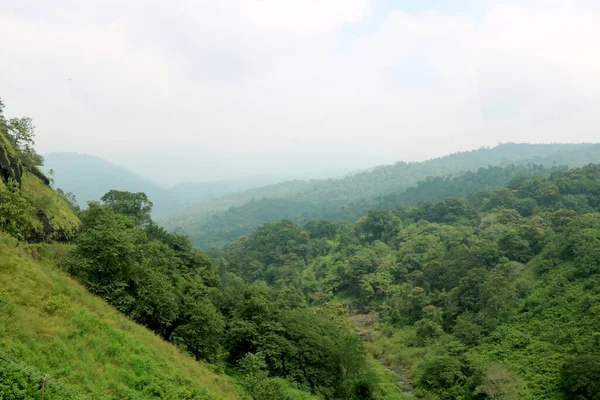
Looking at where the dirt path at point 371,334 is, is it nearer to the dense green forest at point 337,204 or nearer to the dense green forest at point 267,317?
the dense green forest at point 267,317

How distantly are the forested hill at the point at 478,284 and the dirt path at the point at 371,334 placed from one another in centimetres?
43

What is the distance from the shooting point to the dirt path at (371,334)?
93.3ft

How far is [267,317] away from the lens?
75.6 ft

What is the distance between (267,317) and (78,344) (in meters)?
13.3

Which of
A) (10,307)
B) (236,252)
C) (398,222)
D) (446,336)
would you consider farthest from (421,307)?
(236,252)

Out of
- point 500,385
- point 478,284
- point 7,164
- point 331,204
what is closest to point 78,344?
point 7,164

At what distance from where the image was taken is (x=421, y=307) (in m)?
38.8

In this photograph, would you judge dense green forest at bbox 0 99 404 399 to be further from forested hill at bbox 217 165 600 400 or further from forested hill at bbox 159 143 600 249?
forested hill at bbox 159 143 600 249

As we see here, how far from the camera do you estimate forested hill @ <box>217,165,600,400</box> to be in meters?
23.7

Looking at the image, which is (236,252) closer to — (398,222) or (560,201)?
(398,222)

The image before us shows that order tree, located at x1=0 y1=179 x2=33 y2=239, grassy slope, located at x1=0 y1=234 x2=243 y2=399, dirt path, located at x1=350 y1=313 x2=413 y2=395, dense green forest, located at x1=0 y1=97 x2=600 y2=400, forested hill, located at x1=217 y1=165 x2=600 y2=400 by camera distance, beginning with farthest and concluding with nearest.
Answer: dirt path, located at x1=350 y1=313 x2=413 y2=395, forested hill, located at x1=217 y1=165 x2=600 y2=400, tree, located at x1=0 y1=179 x2=33 y2=239, dense green forest, located at x1=0 y1=97 x2=600 y2=400, grassy slope, located at x1=0 y1=234 x2=243 y2=399

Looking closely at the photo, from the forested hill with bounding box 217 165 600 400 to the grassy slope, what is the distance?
18084 millimetres

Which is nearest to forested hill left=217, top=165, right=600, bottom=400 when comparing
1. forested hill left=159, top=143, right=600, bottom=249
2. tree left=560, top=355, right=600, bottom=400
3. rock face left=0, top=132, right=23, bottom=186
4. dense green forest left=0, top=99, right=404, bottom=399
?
tree left=560, top=355, right=600, bottom=400

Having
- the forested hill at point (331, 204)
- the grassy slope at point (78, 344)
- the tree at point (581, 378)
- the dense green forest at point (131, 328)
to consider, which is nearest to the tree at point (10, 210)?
the dense green forest at point (131, 328)
